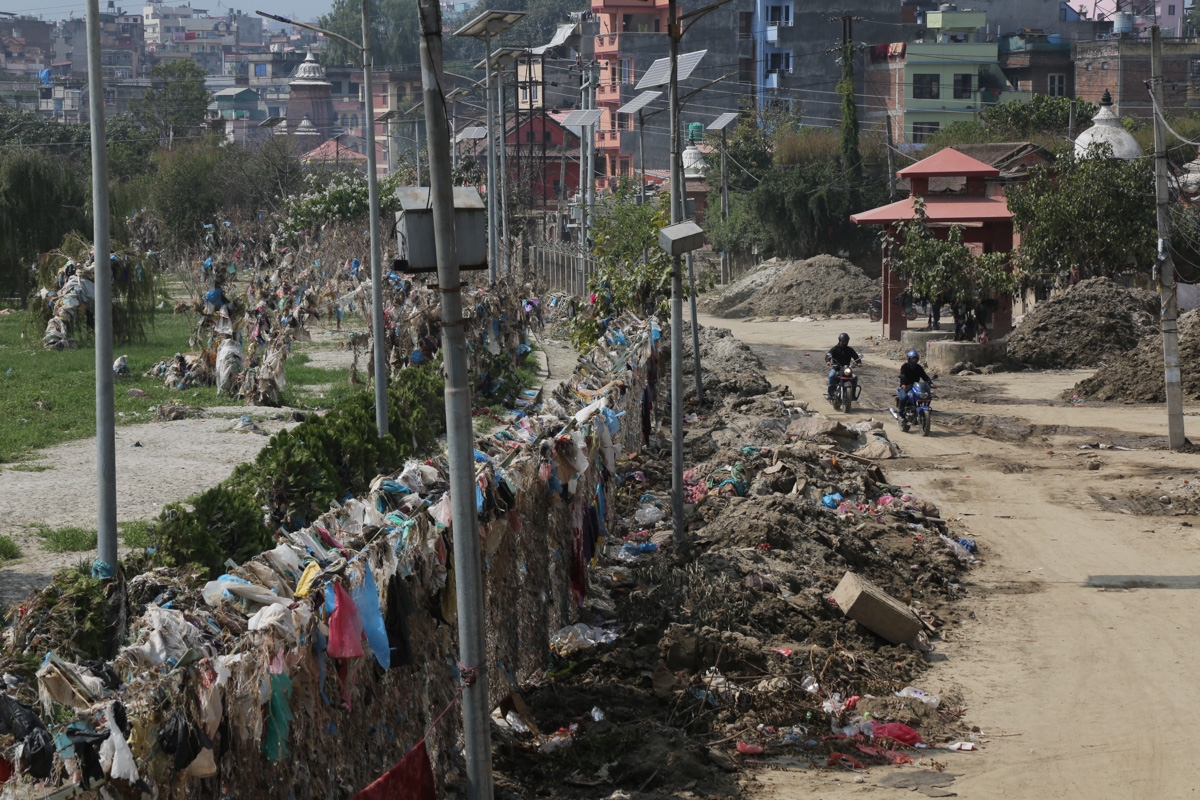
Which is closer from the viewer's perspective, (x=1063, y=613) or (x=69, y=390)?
(x=1063, y=613)

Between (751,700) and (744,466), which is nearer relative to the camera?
(751,700)

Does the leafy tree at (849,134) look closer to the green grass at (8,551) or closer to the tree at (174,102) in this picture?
the green grass at (8,551)

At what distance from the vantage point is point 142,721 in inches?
191

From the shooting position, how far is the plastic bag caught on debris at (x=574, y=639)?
9.58 metres

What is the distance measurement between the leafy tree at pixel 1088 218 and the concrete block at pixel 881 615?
76.0 feet

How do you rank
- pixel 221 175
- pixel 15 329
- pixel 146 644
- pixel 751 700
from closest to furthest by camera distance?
pixel 146 644, pixel 751 700, pixel 15 329, pixel 221 175

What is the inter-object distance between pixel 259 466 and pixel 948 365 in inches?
799

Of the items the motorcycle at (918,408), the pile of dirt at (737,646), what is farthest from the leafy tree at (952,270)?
the pile of dirt at (737,646)

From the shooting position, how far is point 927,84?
76.2m

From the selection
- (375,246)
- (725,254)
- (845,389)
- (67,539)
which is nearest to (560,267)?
(725,254)

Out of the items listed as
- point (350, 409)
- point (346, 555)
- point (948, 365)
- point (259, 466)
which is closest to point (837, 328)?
point (948, 365)

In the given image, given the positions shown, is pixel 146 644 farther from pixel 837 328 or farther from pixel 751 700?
pixel 837 328

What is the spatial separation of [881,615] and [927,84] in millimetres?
71515

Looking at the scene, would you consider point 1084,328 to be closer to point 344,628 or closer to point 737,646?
point 737,646
